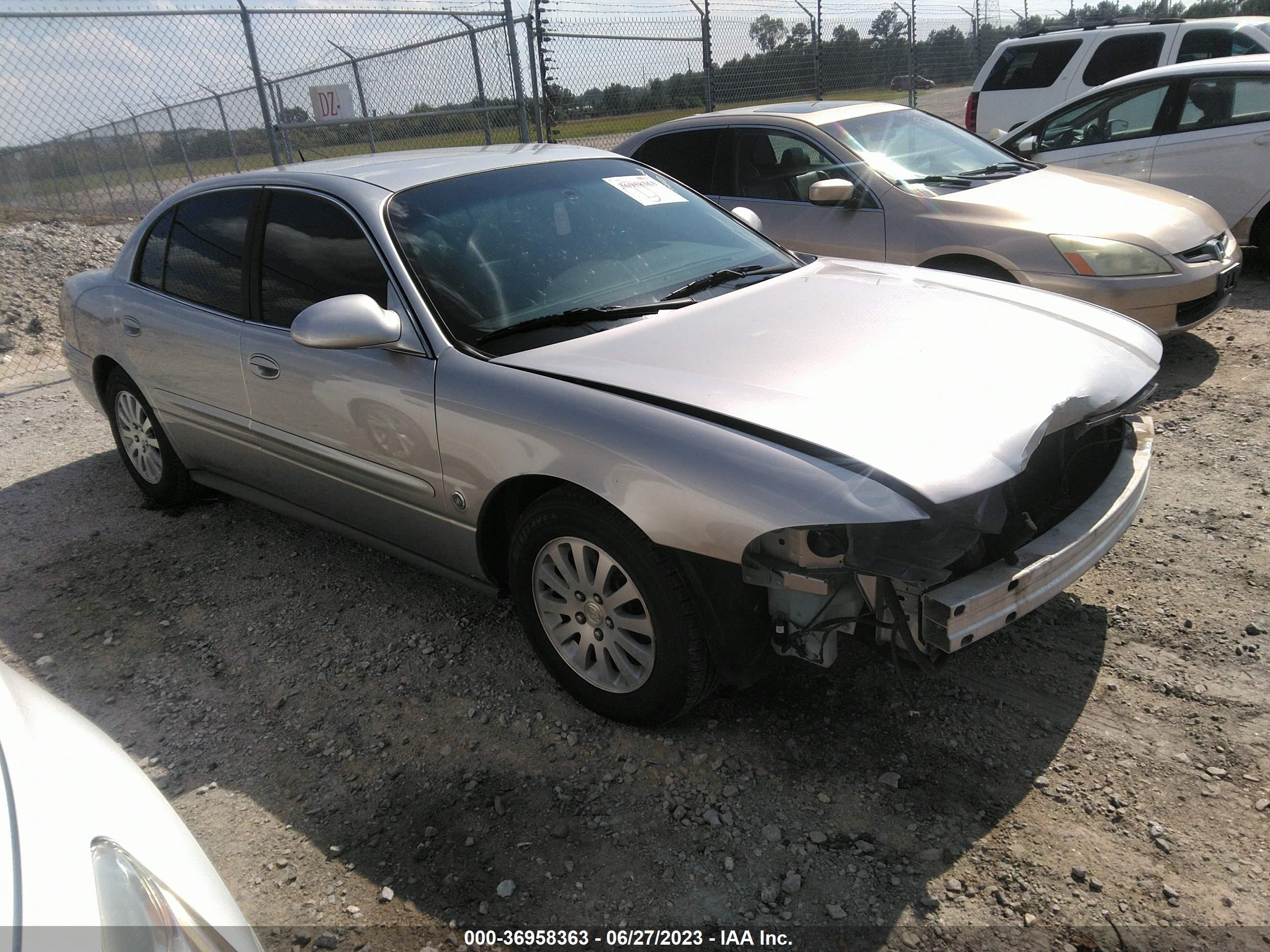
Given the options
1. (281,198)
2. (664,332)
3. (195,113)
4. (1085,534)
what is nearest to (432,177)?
(281,198)

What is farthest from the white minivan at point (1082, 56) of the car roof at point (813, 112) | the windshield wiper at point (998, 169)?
the car roof at point (813, 112)

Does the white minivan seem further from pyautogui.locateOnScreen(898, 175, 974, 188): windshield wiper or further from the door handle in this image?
the door handle

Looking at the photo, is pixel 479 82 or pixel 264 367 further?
pixel 479 82

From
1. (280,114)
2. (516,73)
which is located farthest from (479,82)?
(280,114)

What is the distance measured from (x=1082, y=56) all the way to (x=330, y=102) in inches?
337

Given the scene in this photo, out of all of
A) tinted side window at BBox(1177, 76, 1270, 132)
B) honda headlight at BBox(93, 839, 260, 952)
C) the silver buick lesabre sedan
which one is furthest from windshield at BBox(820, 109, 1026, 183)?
honda headlight at BBox(93, 839, 260, 952)

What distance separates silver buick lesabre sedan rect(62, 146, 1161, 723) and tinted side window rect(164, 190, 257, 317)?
18 millimetres

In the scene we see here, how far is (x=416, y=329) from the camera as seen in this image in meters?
3.02

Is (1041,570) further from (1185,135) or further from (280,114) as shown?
(280,114)

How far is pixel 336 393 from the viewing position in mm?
3285

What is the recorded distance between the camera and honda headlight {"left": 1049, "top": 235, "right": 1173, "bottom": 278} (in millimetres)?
4988

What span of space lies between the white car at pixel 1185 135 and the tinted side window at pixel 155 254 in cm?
654

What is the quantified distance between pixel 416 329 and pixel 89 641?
6.41 feet

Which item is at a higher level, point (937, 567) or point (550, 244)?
point (550, 244)
